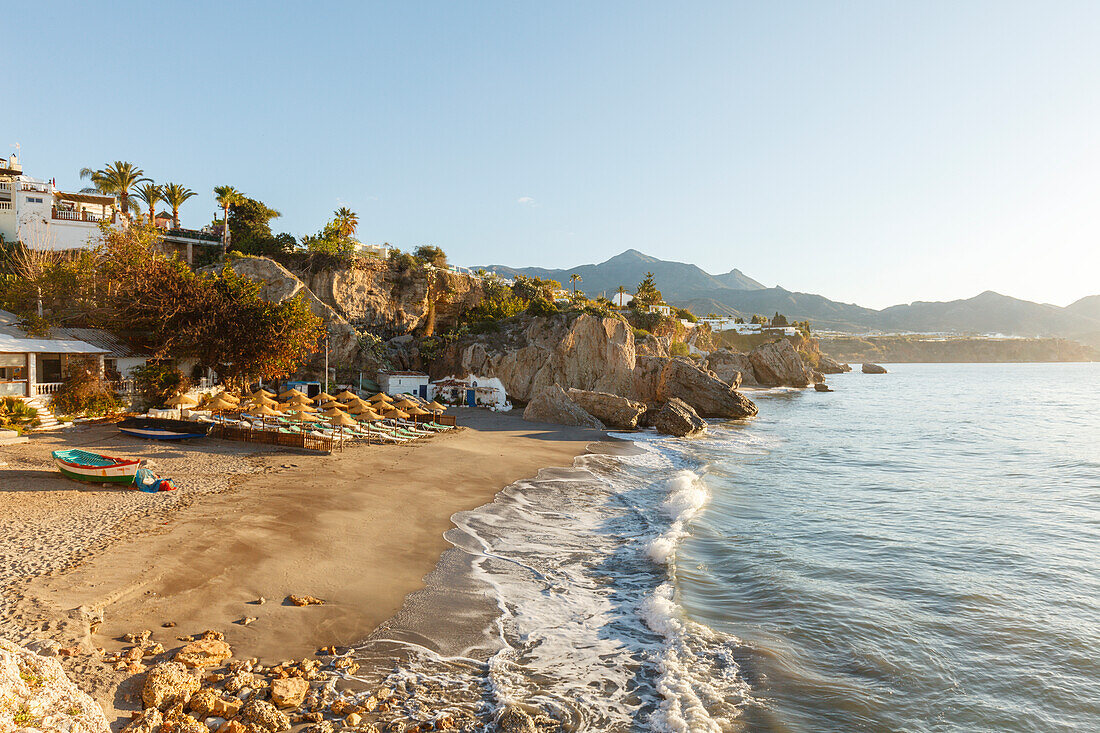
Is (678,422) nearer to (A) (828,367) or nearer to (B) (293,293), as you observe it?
(B) (293,293)

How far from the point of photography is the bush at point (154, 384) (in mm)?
29453

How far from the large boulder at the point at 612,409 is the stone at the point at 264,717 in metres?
34.7

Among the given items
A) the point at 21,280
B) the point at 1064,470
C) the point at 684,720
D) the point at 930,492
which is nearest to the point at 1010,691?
the point at 684,720

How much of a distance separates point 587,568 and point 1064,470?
29.8m

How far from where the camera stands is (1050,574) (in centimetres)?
1430

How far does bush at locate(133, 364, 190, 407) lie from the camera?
2945cm

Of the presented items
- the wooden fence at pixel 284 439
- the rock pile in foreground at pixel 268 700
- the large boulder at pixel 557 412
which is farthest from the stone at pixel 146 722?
the large boulder at pixel 557 412

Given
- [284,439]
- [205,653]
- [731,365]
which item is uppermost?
[731,365]

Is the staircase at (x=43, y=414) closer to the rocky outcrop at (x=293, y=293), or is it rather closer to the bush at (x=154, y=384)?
the bush at (x=154, y=384)

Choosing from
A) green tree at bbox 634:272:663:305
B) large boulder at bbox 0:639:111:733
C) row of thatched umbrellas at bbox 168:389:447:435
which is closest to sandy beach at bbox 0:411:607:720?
large boulder at bbox 0:639:111:733

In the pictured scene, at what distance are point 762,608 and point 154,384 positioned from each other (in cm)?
3184

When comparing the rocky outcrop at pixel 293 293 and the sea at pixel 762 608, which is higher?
the rocky outcrop at pixel 293 293

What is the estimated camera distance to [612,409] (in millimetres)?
41156

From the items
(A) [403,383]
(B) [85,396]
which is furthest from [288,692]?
(A) [403,383]
